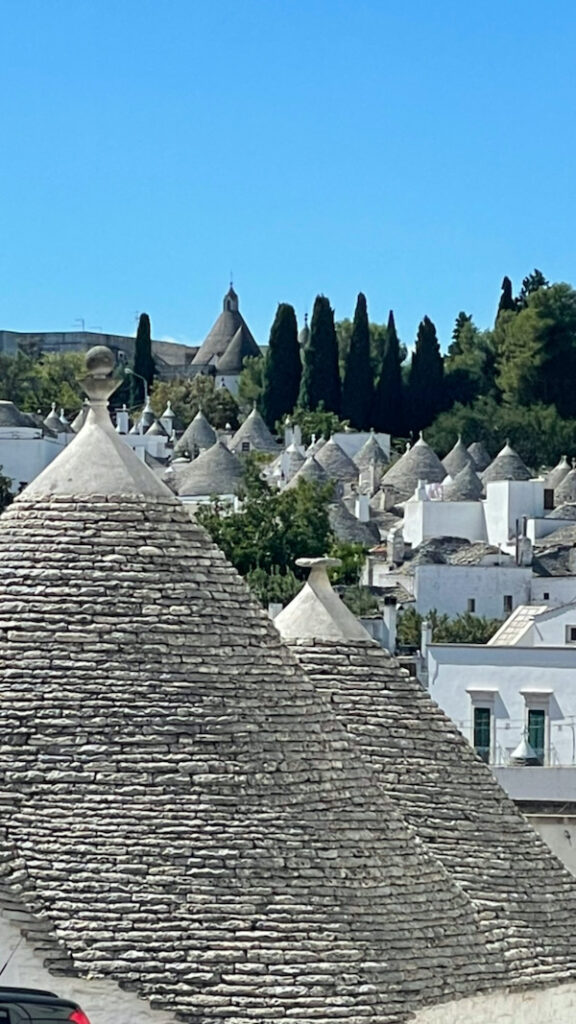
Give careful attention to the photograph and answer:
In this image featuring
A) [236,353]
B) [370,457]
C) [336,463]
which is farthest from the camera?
[236,353]

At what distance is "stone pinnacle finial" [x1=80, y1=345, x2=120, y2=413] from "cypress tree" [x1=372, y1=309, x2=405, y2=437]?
126255 mm

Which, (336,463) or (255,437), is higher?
(255,437)

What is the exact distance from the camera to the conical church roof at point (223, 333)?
17862 cm

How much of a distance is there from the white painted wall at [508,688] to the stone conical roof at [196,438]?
87.8m

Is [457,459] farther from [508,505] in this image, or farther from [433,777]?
[433,777]

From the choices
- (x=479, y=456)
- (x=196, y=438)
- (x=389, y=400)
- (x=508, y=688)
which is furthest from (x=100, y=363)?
(x=389, y=400)

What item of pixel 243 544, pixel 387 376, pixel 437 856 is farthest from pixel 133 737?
pixel 387 376

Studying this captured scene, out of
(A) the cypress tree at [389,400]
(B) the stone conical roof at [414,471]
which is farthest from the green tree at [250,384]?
(B) the stone conical roof at [414,471]

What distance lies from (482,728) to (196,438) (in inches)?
3711

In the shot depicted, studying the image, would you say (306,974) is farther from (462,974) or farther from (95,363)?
(95,363)

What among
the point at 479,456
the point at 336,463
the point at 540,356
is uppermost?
the point at 540,356

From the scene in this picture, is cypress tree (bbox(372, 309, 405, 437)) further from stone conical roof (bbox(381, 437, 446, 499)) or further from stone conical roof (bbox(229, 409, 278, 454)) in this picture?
stone conical roof (bbox(381, 437, 446, 499))

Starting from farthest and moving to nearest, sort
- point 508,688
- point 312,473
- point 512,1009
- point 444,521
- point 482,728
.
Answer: point 312,473
point 444,521
point 508,688
point 482,728
point 512,1009

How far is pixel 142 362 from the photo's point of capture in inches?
6117
